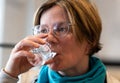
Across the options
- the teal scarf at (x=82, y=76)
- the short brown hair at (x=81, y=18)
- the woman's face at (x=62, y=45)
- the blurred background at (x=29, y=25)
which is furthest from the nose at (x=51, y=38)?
the blurred background at (x=29, y=25)

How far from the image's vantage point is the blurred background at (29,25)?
6.09 feet

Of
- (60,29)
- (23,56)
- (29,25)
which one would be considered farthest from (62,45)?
(29,25)

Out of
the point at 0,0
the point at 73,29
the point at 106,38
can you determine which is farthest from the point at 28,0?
the point at 73,29

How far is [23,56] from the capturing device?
110 cm

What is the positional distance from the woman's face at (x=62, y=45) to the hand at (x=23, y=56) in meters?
0.06

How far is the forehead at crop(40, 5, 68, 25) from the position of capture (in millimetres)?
1098

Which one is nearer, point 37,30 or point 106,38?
point 37,30

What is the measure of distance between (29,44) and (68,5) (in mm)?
249

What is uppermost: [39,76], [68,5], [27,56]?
[68,5]

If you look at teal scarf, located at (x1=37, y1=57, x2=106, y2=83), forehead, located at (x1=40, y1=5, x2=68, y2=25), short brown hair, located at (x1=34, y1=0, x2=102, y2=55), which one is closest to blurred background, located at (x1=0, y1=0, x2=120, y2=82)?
teal scarf, located at (x1=37, y1=57, x2=106, y2=83)

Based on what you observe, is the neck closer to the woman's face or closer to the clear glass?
the woman's face

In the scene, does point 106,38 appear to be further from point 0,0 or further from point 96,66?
point 0,0

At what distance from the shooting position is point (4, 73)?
1.11 meters

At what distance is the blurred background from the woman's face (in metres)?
0.73
